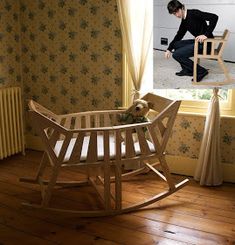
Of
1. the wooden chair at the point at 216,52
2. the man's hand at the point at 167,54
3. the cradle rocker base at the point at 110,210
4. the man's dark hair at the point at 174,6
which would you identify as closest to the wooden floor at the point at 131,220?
the cradle rocker base at the point at 110,210

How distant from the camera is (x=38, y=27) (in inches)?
158

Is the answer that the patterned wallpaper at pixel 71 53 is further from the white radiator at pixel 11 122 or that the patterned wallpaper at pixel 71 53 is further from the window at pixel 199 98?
the window at pixel 199 98

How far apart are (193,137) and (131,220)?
1.12 m

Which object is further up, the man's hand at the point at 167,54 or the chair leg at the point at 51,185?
the man's hand at the point at 167,54

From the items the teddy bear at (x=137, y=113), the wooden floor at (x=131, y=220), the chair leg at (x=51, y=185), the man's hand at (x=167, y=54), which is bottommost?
the wooden floor at (x=131, y=220)

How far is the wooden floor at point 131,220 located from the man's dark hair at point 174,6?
58.6 inches

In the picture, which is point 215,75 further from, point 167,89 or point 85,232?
point 85,232

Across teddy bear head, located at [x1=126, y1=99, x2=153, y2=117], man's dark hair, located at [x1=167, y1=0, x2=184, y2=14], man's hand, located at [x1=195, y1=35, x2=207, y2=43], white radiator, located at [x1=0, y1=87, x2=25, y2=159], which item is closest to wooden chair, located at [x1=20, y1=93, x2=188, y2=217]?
teddy bear head, located at [x1=126, y1=99, x2=153, y2=117]

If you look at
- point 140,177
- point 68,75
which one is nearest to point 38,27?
point 68,75

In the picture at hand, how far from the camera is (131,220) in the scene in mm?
2672

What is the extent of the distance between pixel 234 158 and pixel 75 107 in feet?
5.39

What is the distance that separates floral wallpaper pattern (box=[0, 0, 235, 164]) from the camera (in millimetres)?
3531

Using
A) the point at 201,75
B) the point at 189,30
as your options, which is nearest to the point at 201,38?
the point at 189,30

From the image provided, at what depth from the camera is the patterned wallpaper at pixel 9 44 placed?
3961 millimetres
